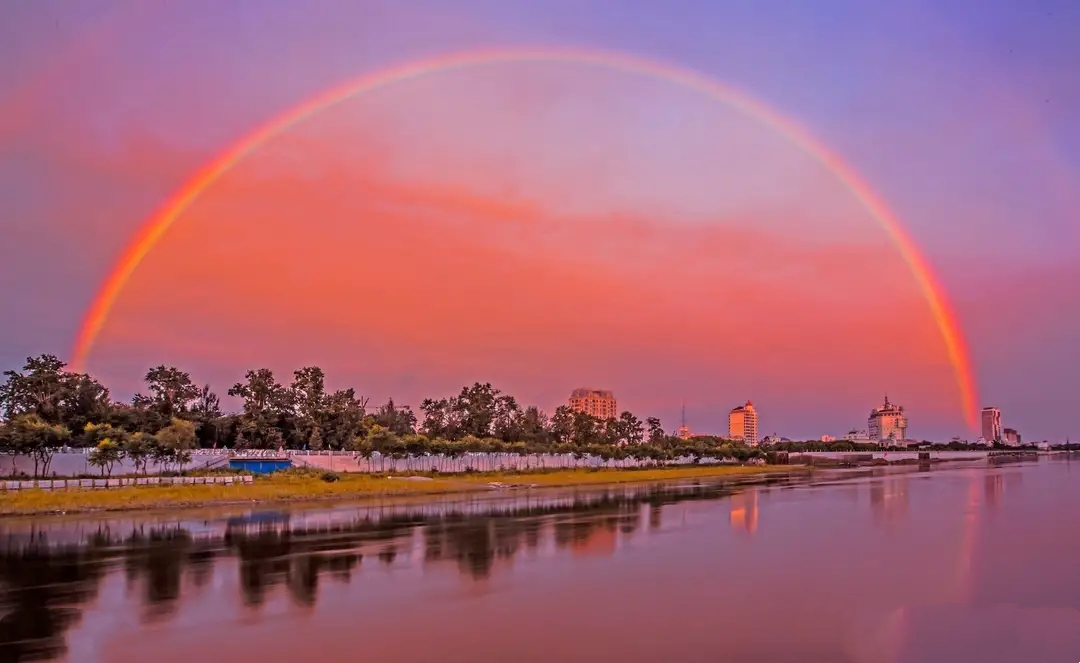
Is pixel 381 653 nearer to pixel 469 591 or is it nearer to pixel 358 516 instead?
pixel 469 591

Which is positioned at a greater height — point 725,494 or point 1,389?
point 1,389

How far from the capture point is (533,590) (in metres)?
29.4

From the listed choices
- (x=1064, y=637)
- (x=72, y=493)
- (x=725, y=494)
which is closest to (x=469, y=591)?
(x=1064, y=637)

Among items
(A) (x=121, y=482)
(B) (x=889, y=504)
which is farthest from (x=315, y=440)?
(B) (x=889, y=504)

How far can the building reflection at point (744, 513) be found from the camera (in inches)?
2068

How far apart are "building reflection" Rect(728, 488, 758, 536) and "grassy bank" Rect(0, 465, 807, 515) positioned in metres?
24.9

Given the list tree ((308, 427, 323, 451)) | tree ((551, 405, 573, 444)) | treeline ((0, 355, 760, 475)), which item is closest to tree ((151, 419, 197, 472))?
treeline ((0, 355, 760, 475))

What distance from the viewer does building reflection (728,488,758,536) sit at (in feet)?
172

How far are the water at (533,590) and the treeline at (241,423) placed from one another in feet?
76.0

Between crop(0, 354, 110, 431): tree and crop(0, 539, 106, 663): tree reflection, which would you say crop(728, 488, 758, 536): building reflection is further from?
crop(0, 354, 110, 431): tree

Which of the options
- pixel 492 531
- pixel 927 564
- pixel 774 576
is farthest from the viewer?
pixel 492 531

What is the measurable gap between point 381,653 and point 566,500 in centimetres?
5621

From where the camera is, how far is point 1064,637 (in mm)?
22719

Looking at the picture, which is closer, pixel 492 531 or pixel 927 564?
pixel 927 564
